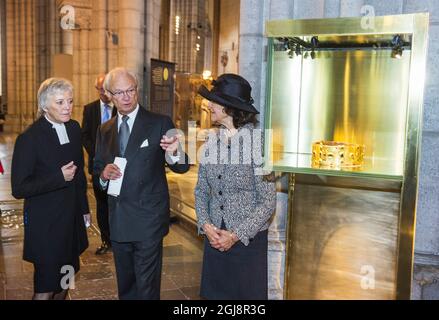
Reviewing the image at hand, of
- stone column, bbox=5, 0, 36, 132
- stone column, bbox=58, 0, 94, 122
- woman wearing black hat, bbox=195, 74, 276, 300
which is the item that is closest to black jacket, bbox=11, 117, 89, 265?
woman wearing black hat, bbox=195, 74, 276, 300

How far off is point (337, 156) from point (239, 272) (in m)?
0.90

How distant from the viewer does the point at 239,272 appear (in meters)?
2.99

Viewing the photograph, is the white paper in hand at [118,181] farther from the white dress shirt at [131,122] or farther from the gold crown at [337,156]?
the gold crown at [337,156]

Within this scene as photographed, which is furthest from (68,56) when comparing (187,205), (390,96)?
(390,96)

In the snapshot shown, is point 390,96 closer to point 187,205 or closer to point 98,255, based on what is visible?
point 98,255

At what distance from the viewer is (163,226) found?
343 cm

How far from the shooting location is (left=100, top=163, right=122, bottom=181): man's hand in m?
3.31

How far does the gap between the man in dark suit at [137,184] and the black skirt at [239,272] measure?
1.64ft

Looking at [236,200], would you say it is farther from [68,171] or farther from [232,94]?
[68,171]

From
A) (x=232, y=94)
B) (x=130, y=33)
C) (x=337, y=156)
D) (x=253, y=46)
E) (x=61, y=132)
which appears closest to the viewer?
(x=232, y=94)

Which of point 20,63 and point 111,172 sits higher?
point 20,63

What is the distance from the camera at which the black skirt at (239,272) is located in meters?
2.98

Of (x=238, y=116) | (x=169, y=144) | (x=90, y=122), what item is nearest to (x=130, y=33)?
(x=90, y=122)

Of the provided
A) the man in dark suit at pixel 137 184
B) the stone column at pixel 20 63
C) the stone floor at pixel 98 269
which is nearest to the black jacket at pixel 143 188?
the man in dark suit at pixel 137 184
